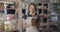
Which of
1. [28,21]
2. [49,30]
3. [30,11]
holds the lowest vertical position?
[49,30]

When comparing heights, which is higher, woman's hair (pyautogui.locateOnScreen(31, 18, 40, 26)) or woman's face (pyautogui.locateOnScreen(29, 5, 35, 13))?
woman's face (pyautogui.locateOnScreen(29, 5, 35, 13))

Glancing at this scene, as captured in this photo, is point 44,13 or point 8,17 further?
point 44,13

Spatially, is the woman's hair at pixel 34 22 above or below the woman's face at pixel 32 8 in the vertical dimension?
below

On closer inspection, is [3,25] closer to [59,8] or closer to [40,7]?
[40,7]

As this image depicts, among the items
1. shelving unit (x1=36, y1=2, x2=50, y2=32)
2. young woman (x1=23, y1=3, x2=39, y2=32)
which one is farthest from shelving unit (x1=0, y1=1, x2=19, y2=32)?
shelving unit (x1=36, y1=2, x2=50, y2=32)

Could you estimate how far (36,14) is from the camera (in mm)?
1441

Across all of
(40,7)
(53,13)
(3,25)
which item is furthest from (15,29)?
(53,13)

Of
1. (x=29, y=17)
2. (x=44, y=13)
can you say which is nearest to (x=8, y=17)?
(x=29, y=17)

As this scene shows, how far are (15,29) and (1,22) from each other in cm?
17

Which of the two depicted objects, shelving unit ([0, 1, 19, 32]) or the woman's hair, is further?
the woman's hair

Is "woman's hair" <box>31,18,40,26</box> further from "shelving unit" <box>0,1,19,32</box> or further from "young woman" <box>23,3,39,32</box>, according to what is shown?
"shelving unit" <box>0,1,19,32</box>

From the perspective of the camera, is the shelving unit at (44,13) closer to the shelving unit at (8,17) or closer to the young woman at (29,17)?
the young woman at (29,17)

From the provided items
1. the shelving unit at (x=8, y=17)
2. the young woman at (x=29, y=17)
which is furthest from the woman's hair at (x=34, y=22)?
the shelving unit at (x=8, y=17)

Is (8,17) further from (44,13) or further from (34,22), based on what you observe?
(44,13)
